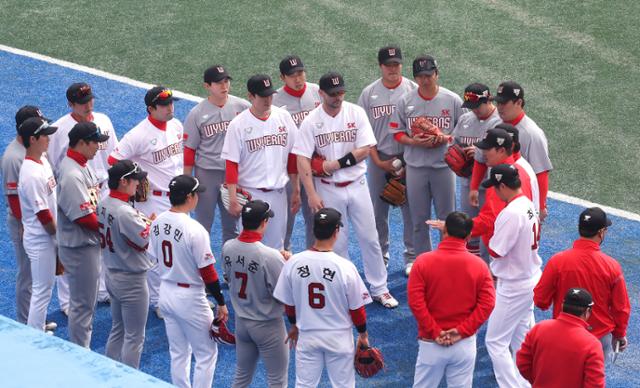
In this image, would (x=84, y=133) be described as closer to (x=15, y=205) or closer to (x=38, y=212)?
(x=38, y=212)

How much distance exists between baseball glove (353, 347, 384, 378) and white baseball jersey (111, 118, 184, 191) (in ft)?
8.24

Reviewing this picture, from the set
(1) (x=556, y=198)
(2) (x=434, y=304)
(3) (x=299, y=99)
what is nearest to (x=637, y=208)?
(1) (x=556, y=198)

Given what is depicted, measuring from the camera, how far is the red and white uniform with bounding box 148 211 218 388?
6414 millimetres

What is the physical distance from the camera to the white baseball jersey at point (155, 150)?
26.1 ft

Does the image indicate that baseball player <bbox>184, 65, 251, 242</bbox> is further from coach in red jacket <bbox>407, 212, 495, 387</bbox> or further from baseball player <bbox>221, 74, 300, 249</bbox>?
coach in red jacket <bbox>407, 212, 495, 387</bbox>

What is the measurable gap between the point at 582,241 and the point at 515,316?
0.91m

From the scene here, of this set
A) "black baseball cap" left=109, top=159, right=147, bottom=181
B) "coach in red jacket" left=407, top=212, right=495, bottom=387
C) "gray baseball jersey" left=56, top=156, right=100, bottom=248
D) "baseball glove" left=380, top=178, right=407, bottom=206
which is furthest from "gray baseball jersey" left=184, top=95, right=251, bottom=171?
"coach in red jacket" left=407, top=212, right=495, bottom=387

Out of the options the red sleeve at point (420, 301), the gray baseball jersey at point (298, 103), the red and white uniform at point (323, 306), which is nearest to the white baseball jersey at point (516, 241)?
the red sleeve at point (420, 301)

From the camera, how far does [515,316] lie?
6.77 metres

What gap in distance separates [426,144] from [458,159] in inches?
13.7

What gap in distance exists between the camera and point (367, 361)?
6.30 meters

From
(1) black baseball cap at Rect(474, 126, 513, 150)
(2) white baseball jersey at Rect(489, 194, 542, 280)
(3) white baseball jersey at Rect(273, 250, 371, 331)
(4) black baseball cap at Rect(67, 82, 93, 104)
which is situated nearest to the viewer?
(3) white baseball jersey at Rect(273, 250, 371, 331)

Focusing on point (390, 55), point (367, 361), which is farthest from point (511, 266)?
point (390, 55)

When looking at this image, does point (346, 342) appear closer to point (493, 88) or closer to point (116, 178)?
point (116, 178)
